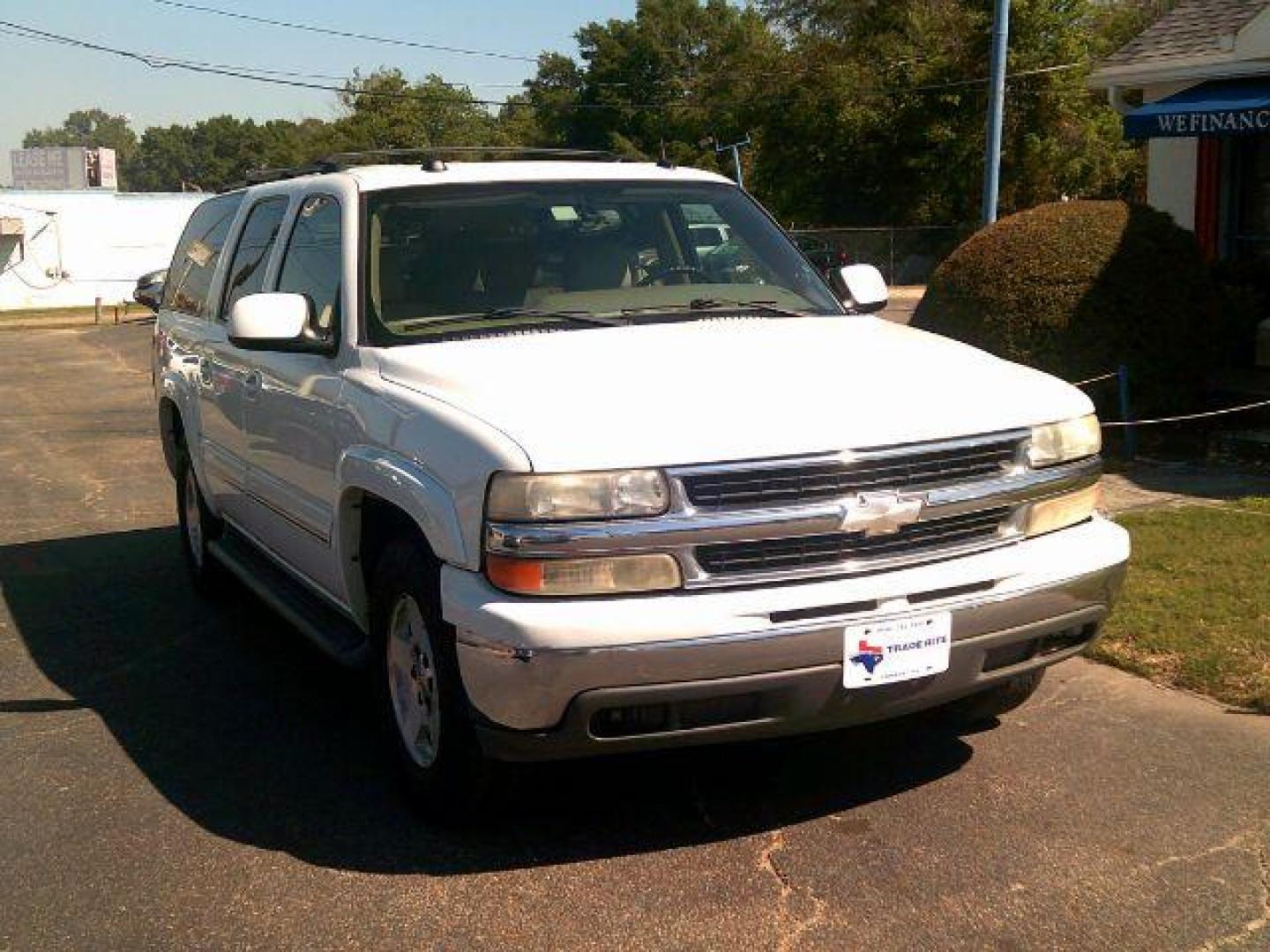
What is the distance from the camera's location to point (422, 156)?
5668mm

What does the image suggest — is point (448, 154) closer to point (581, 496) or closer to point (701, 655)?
point (581, 496)

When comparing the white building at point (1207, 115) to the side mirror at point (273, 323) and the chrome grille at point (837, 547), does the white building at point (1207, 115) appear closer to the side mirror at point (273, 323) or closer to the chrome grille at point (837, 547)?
the chrome grille at point (837, 547)

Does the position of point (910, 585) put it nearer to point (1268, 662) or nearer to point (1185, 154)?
point (1268, 662)

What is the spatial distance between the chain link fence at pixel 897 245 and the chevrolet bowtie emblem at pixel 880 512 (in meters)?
35.7

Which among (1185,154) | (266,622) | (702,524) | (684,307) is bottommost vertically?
(266,622)

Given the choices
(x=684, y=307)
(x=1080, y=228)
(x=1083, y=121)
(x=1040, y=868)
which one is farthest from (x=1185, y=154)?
(x=1083, y=121)

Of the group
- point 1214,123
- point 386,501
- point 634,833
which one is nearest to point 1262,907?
point 634,833

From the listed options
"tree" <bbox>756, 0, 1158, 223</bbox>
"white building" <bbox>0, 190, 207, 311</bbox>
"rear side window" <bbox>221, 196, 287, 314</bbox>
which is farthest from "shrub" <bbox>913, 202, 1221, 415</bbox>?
"white building" <bbox>0, 190, 207, 311</bbox>

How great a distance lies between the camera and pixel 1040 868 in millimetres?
3844

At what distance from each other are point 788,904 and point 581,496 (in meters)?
1.21

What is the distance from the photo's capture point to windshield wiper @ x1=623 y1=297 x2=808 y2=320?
4914mm

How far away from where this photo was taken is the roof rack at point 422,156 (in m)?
5.70

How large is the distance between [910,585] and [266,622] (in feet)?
12.9

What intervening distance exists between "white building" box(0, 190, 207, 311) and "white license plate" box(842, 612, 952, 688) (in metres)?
45.7
